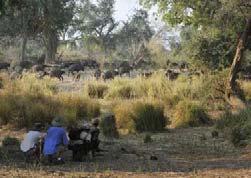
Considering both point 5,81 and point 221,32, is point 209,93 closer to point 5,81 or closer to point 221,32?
point 221,32

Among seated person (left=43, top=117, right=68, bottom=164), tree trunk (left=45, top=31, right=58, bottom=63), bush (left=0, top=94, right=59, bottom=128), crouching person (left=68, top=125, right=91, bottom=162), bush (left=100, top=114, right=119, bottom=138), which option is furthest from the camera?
tree trunk (left=45, top=31, right=58, bottom=63)

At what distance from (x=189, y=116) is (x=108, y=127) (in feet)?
10.9

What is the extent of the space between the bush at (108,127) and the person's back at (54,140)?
4567 mm

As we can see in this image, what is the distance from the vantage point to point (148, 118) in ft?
58.3

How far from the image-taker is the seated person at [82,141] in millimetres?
12000

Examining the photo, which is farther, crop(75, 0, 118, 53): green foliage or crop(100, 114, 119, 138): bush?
crop(75, 0, 118, 53): green foliage

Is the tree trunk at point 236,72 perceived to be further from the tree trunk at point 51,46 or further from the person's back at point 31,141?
the tree trunk at point 51,46

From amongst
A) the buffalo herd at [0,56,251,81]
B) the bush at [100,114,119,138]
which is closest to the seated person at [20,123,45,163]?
the bush at [100,114,119,138]

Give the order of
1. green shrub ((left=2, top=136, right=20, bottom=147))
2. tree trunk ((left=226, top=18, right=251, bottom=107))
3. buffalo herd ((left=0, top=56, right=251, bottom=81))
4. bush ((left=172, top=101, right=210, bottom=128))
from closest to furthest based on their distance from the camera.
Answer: green shrub ((left=2, top=136, right=20, bottom=147)), bush ((left=172, top=101, right=210, bottom=128)), tree trunk ((left=226, top=18, right=251, bottom=107)), buffalo herd ((left=0, top=56, right=251, bottom=81))

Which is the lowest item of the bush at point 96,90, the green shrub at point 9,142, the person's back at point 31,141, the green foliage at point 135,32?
the green shrub at point 9,142

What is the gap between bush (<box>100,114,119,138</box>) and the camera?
16359mm

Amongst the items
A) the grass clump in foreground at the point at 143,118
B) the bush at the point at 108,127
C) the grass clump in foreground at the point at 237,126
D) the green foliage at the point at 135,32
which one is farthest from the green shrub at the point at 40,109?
the green foliage at the point at 135,32

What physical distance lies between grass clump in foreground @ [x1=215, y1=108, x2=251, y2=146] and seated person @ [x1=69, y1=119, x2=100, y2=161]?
3750 mm

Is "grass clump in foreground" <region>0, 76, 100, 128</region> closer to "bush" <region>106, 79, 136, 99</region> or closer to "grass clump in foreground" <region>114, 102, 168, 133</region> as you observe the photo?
"grass clump in foreground" <region>114, 102, 168, 133</region>
